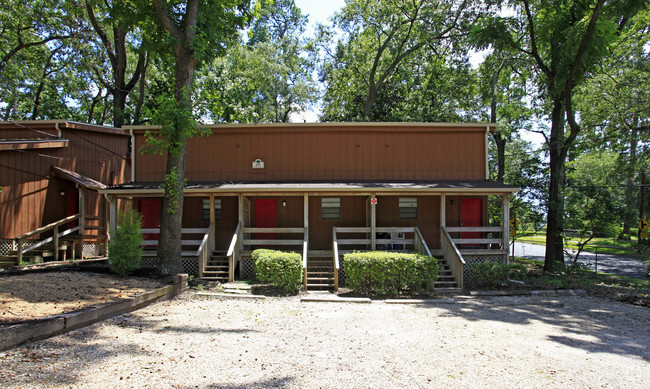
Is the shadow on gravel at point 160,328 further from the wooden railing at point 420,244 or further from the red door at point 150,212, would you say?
the red door at point 150,212

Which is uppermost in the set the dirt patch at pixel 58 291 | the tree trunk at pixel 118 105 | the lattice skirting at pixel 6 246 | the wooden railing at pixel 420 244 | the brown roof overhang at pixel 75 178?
the tree trunk at pixel 118 105

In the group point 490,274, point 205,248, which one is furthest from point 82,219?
point 490,274

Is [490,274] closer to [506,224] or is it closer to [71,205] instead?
[506,224]

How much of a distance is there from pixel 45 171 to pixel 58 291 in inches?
398

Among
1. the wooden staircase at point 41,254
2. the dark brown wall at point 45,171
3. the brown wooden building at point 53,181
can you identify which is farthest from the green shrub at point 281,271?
the dark brown wall at point 45,171

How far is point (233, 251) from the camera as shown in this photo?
11469mm

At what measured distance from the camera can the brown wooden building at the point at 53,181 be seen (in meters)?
13.6

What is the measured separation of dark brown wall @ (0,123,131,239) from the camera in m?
13.7

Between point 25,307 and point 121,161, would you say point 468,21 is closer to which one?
point 121,161

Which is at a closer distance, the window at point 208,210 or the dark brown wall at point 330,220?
the dark brown wall at point 330,220

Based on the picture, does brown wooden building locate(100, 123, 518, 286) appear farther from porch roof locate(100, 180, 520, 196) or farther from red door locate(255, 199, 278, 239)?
porch roof locate(100, 180, 520, 196)

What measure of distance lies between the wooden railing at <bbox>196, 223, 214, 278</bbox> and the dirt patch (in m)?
2.20

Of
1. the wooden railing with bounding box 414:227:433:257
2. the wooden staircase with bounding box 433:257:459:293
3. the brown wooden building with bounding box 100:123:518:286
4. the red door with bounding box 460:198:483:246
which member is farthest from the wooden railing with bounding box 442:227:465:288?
the red door with bounding box 460:198:483:246

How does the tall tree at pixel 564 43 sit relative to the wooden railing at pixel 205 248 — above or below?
above
